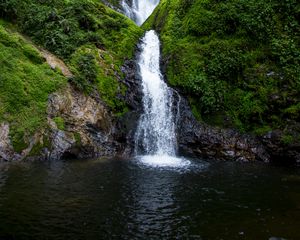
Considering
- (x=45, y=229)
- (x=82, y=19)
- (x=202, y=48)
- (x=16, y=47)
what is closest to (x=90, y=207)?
(x=45, y=229)

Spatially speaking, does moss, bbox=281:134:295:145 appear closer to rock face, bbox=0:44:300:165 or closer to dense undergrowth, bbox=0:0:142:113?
rock face, bbox=0:44:300:165

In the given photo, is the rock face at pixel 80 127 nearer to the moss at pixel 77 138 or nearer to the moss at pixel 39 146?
the moss at pixel 77 138

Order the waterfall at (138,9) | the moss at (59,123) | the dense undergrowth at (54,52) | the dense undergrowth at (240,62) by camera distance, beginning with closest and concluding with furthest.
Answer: the dense undergrowth at (54,52), the moss at (59,123), the dense undergrowth at (240,62), the waterfall at (138,9)

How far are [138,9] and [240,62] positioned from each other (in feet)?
76.9

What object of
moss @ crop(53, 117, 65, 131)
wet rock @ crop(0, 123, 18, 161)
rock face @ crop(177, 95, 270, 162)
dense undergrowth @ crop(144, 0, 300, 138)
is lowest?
A: wet rock @ crop(0, 123, 18, 161)

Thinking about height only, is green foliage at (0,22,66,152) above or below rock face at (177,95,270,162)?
below

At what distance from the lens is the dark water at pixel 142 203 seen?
9.62m

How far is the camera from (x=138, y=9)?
4500 cm

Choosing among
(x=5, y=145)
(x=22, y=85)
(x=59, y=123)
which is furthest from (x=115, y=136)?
(x=5, y=145)

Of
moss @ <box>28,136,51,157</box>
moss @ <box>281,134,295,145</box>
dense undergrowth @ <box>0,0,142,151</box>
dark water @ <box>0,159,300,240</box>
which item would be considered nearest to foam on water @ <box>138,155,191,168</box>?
dark water @ <box>0,159,300,240</box>

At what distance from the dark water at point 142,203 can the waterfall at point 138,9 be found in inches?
1163

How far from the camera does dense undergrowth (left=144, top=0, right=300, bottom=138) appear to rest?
23.7 m

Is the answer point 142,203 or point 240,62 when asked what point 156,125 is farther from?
point 142,203

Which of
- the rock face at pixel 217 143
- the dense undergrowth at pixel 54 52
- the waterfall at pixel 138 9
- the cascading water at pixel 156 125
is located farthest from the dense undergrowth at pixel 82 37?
the waterfall at pixel 138 9
